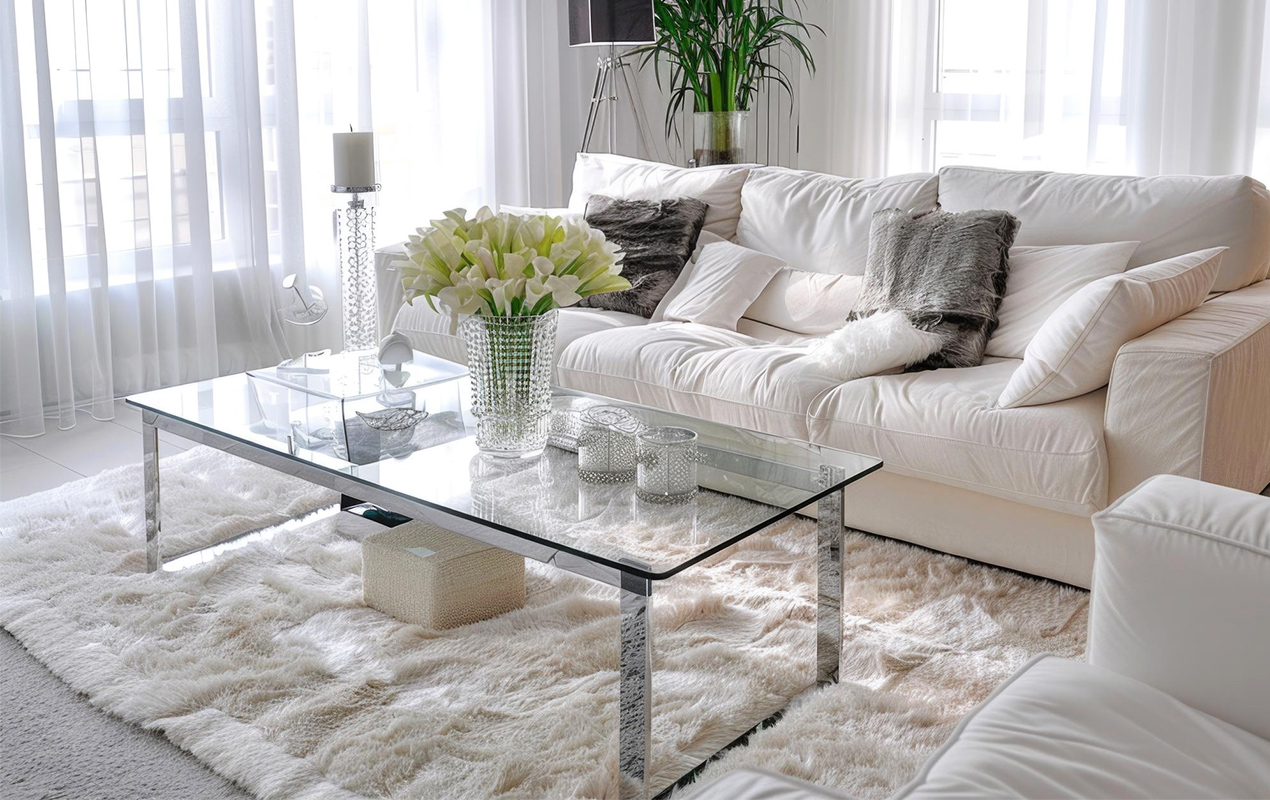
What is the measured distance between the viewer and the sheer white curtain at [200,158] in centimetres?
392

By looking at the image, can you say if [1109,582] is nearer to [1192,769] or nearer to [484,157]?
[1192,769]

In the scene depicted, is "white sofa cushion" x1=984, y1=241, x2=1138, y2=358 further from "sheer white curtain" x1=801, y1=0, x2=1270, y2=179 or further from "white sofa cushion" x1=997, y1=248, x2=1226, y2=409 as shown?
"sheer white curtain" x1=801, y1=0, x2=1270, y2=179

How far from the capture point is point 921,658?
2.28 metres

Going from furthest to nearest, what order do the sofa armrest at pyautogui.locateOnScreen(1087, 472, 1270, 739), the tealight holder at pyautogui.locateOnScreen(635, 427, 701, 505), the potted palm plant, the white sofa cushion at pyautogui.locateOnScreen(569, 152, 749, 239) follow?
the potted palm plant, the white sofa cushion at pyautogui.locateOnScreen(569, 152, 749, 239), the tealight holder at pyautogui.locateOnScreen(635, 427, 701, 505), the sofa armrest at pyautogui.locateOnScreen(1087, 472, 1270, 739)

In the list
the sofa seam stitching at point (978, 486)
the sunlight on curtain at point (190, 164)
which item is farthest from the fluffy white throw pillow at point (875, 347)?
the sunlight on curtain at point (190, 164)

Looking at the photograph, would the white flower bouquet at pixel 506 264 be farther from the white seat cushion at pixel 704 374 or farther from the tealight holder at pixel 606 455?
the white seat cushion at pixel 704 374

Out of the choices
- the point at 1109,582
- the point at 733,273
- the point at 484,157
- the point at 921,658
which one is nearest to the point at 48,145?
the point at 484,157

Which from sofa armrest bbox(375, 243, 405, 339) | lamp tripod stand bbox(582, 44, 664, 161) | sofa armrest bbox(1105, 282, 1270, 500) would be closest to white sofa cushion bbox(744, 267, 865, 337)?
sofa armrest bbox(1105, 282, 1270, 500)

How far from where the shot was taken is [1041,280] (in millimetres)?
2982

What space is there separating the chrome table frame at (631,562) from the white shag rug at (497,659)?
3.8 inches

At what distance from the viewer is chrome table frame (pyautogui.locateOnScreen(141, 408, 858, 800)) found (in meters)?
1.75

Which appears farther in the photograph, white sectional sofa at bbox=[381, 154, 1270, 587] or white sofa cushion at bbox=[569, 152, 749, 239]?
white sofa cushion at bbox=[569, 152, 749, 239]

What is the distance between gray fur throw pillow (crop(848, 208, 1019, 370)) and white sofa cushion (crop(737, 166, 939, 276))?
220mm

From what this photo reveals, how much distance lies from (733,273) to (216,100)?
7.09ft
